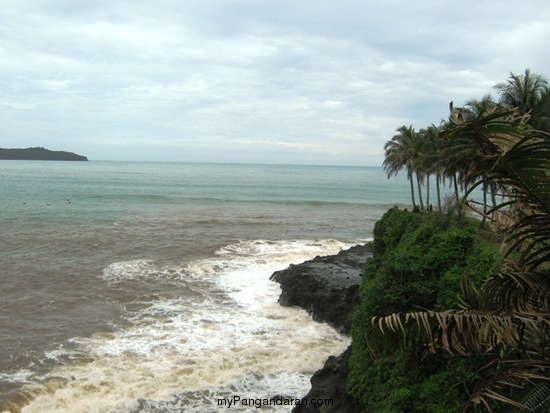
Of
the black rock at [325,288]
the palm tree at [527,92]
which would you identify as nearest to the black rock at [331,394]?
the black rock at [325,288]

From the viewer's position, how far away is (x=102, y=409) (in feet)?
40.5

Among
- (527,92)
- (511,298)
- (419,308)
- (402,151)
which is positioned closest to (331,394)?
(419,308)

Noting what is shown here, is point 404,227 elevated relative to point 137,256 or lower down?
elevated

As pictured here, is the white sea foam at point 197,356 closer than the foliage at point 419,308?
No

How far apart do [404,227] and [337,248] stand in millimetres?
12642

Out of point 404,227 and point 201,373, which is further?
point 404,227

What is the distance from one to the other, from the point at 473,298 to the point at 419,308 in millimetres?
8990

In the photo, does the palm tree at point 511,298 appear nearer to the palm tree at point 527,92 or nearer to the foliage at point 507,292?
the foliage at point 507,292

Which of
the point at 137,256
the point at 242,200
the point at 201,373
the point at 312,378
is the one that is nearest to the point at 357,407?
the point at 312,378

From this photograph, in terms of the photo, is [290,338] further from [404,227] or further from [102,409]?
[404,227]

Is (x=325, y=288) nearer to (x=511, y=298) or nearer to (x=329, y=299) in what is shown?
(x=329, y=299)

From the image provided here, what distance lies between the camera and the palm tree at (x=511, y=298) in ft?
13.1

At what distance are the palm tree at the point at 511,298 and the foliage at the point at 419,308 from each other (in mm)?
831

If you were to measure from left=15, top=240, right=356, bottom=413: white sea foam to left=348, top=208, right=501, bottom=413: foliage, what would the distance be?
8.90ft
